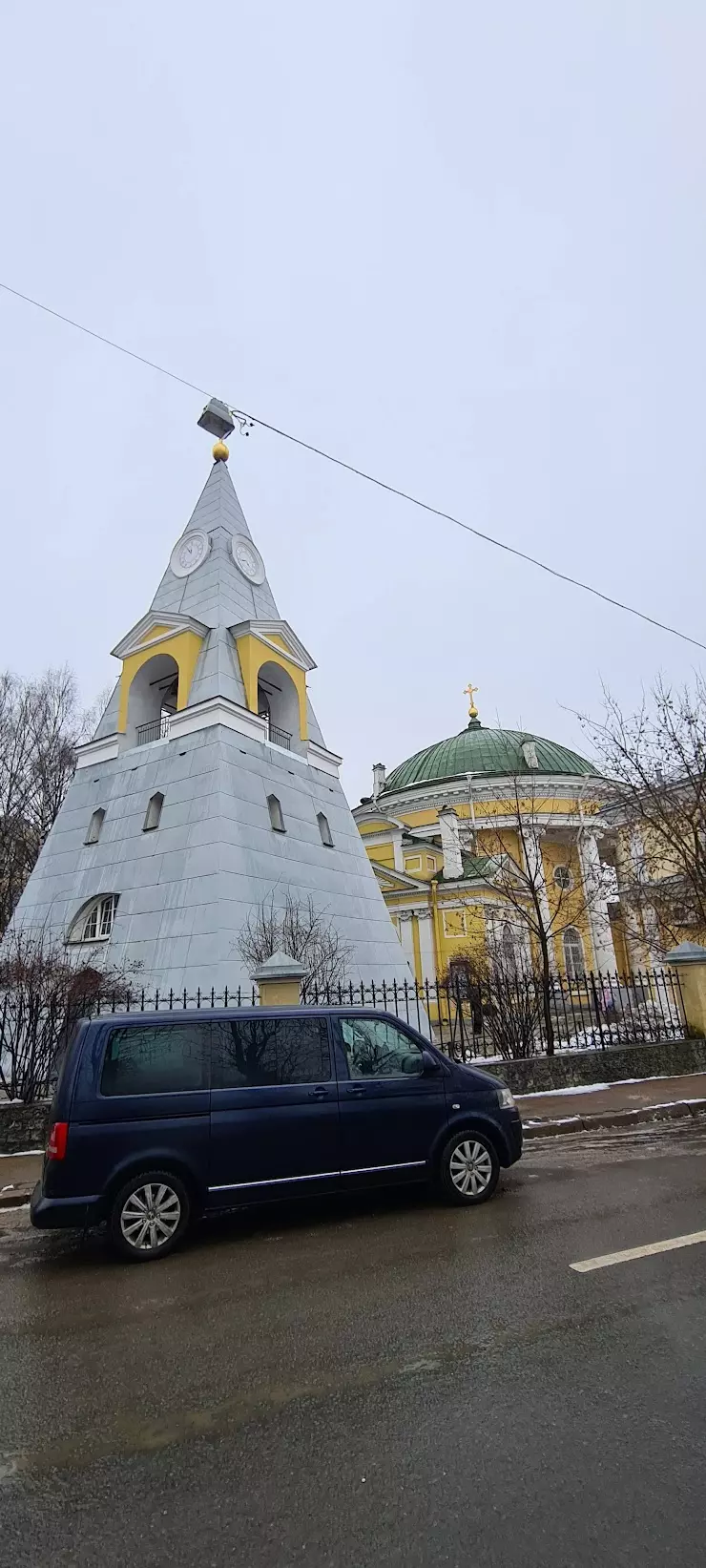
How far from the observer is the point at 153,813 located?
16234 mm

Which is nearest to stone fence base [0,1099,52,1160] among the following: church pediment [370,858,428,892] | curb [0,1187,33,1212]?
curb [0,1187,33,1212]

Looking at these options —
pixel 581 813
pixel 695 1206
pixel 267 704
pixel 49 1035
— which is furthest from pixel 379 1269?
pixel 581 813

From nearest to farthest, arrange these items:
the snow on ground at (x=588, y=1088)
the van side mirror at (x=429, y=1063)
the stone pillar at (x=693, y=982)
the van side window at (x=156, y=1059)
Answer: the van side window at (x=156, y=1059), the van side mirror at (x=429, y=1063), the snow on ground at (x=588, y=1088), the stone pillar at (x=693, y=982)

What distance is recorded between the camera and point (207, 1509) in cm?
251

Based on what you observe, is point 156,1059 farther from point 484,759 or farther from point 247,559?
point 484,759

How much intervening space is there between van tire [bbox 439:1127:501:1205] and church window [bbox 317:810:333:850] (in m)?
11.4

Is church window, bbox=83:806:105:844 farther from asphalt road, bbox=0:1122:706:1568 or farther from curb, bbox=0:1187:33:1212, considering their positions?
asphalt road, bbox=0:1122:706:1568

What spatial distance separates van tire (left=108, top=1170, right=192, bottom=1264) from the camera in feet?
17.0

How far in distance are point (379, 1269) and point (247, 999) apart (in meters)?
8.11

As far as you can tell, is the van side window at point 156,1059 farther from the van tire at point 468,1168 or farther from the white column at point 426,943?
the white column at point 426,943

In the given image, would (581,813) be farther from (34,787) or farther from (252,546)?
(34,787)

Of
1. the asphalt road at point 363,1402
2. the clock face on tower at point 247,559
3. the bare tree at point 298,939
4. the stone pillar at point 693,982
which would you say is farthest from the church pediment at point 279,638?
the asphalt road at point 363,1402

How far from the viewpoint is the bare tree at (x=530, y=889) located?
1625 centimetres

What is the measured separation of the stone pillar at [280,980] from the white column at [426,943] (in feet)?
63.6
